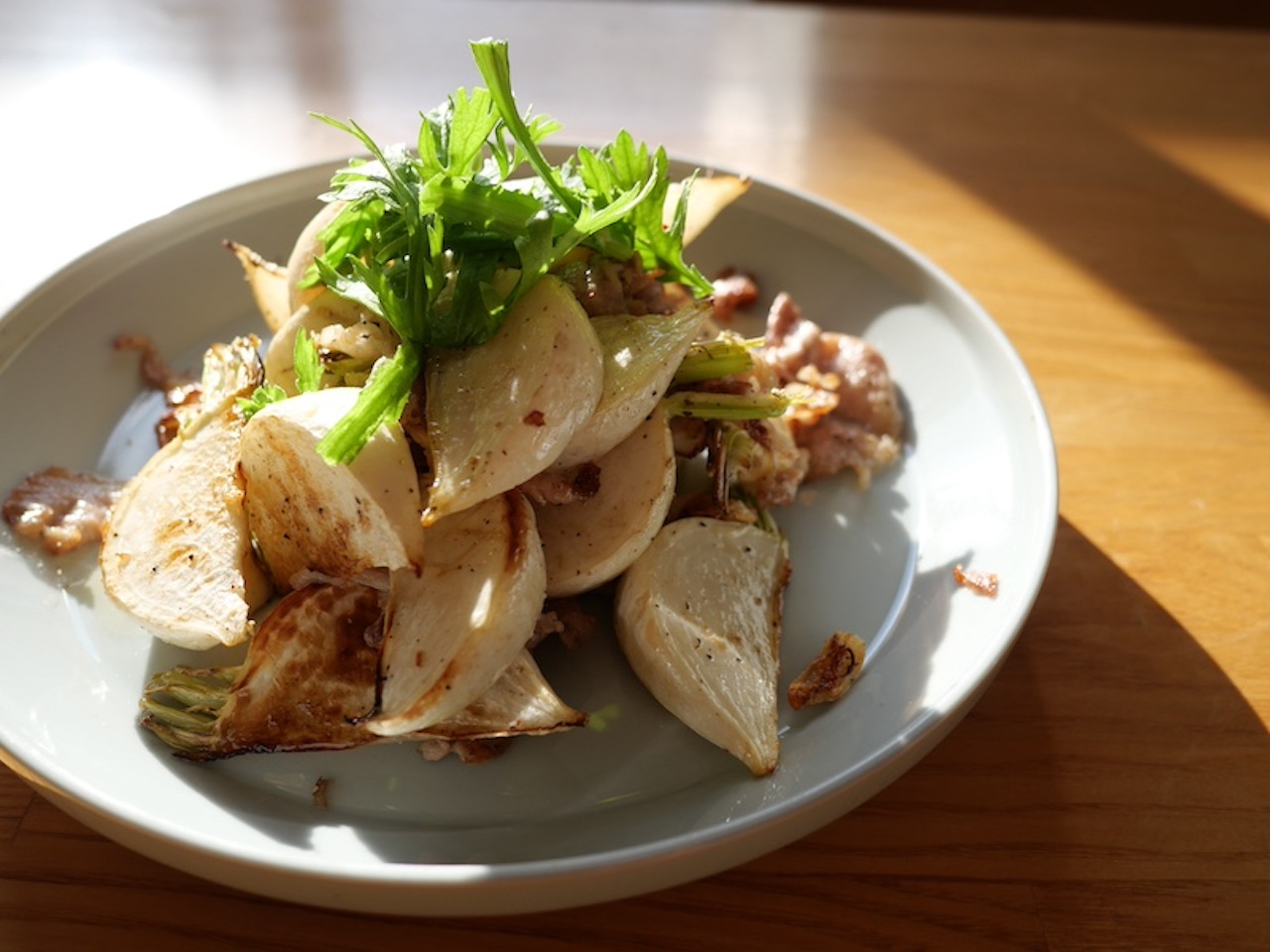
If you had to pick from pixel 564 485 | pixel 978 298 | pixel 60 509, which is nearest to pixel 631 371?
pixel 564 485

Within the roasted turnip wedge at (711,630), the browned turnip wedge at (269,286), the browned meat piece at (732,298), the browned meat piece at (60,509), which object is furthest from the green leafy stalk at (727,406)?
the browned meat piece at (60,509)

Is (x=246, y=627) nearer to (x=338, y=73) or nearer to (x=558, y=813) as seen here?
(x=558, y=813)

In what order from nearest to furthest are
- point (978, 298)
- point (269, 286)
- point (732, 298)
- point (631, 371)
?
point (631, 371) → point (269, 286) → point (732, 298) → point (978, 298)

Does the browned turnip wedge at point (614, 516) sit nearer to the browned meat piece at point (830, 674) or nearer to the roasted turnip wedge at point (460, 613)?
the roasted turnip wedge at point (460, 613)

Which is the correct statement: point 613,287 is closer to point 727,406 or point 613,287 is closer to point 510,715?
point 727,406

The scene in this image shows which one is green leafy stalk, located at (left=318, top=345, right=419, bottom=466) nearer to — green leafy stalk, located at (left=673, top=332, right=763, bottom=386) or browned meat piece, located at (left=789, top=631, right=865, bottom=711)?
green leafy stalk, located at (left=673, top=332, right=763, bottom=386)

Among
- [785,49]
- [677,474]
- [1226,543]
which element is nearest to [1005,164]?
[785,49]
